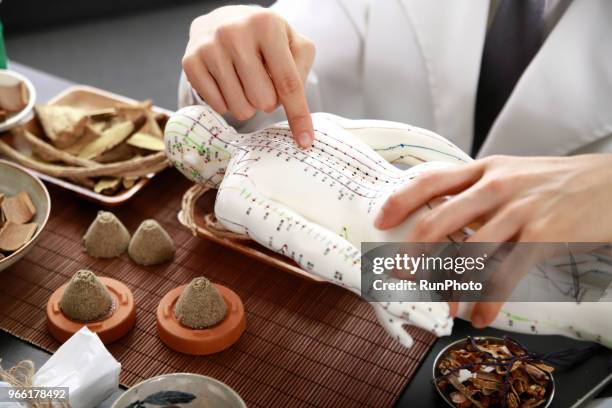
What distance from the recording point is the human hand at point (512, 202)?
25.1 inches

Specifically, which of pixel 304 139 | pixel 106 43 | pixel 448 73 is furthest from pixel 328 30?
pixel 106 43

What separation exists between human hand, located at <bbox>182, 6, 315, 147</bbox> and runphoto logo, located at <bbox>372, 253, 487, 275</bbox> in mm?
167

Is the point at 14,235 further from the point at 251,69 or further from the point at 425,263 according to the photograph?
the point at 425,263

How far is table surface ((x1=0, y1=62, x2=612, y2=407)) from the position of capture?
0.78 metres

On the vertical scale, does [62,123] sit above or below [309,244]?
below

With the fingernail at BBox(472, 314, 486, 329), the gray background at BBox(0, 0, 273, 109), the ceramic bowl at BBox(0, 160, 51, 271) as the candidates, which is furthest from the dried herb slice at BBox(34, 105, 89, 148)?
the gray background at BBox(0, 0, 273, 109)

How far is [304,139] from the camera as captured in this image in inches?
30.3

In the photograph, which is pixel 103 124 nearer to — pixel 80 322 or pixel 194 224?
pixel 194 224

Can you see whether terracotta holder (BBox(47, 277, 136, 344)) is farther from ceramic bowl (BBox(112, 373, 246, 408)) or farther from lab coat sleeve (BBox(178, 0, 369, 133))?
lab coat sleeve (BBox(178, 0, 369, 133))

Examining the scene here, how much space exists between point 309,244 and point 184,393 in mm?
178

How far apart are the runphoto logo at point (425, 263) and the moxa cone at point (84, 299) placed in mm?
341

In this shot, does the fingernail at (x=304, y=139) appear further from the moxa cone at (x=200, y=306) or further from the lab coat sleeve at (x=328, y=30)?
the lab coat sleeve at (x=328, y=30)

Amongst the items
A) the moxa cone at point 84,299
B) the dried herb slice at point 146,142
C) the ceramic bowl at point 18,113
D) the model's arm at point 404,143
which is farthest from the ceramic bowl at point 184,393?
the ceramic bowl at point 18,113

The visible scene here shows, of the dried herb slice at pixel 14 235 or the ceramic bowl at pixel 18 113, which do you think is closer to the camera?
the dried herb slice at pixel 14 235
